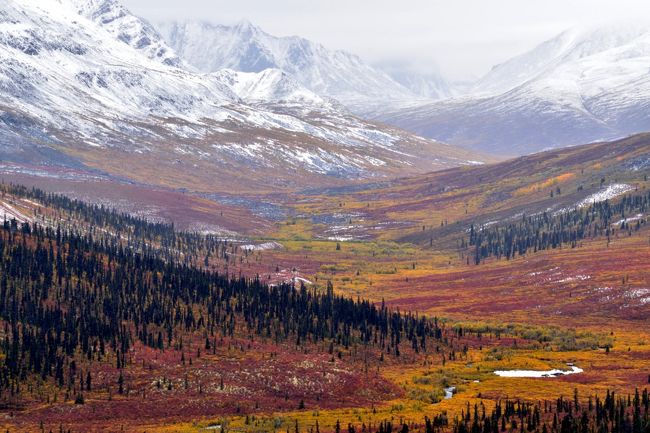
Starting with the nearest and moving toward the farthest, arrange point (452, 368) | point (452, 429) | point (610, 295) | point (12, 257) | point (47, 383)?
point (452, 429), point (47, 383), point (452, 368), point (12, 257), point (610, 295)

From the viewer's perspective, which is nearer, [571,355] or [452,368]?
[452,368]

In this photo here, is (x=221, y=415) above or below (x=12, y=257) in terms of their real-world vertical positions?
below

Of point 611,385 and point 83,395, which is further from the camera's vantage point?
point 611,385

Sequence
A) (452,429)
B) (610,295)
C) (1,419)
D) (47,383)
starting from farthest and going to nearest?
(610,295) → (47,383) → (1,419) → (452,429)

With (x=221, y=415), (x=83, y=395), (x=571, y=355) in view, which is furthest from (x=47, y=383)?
(x=571, y=355)

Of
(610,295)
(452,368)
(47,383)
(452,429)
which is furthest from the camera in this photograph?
(610,295)

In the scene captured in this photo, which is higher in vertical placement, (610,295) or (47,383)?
(610,295)

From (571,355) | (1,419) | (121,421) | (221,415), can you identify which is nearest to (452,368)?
(571,355)

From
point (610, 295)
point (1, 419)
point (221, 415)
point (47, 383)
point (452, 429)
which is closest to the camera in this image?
point (452, 429)

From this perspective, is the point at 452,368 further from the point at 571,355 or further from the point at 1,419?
the point at 1,419

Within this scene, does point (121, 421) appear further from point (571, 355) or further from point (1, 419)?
point (571, 355)
